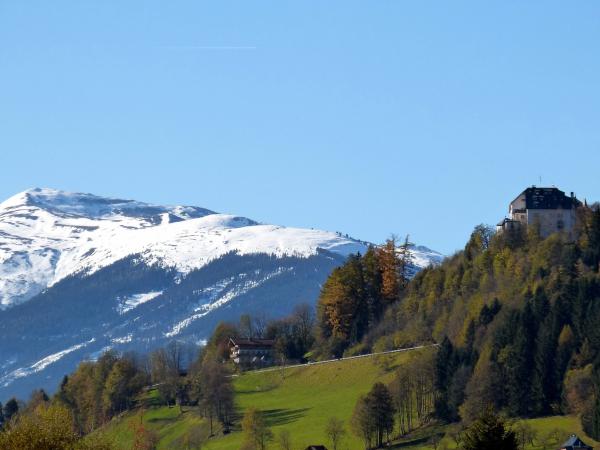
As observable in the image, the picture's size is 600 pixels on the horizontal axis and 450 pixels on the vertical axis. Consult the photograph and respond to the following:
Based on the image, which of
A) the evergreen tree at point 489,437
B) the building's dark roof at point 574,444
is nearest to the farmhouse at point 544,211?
the building's dark roof at point 574,444

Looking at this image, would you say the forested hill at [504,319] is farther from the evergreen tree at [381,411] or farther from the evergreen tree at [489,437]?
the evergreen tree at [489,437]

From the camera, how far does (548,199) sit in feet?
611

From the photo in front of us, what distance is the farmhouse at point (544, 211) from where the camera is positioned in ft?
599

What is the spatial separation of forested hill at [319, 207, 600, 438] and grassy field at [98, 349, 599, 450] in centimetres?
378

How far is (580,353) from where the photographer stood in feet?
493

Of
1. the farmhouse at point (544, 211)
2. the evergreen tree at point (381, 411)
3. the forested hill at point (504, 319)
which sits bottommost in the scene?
the evergreen tree at point (381, 411)

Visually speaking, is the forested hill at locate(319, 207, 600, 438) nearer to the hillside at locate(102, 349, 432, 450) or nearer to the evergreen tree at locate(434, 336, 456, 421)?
the evergreen tree at locate(434, 336, 456, 421)

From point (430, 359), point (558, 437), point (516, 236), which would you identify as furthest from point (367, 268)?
point (558, 437)

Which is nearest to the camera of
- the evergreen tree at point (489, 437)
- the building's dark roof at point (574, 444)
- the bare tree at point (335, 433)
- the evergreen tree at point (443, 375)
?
the evergreen tree at point (489, 437)

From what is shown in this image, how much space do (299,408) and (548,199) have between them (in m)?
38.9

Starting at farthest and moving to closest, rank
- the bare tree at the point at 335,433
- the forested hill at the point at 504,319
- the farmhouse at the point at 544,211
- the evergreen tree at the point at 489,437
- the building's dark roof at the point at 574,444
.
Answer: the farmhouse at the point at 544,211 → the bare tree at the point at 335,433 → the forested hill at the point at 504,319 → the building's dark roof at the point at 574,444 → the evergreen tree at the point at 489,437

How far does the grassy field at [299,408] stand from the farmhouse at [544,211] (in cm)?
2372

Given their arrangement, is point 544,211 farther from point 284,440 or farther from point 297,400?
point 284,440

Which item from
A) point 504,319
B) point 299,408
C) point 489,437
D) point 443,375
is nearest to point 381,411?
point 443,375
